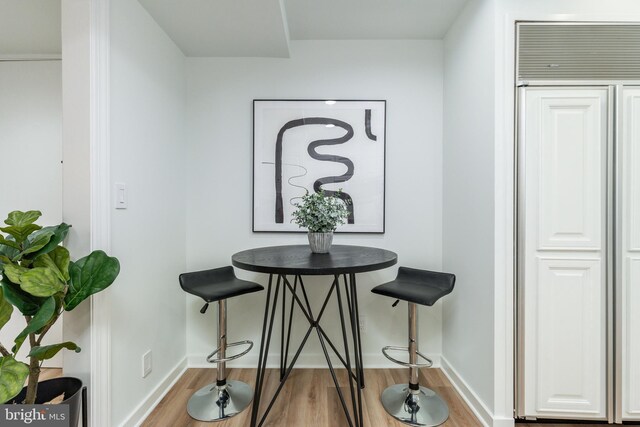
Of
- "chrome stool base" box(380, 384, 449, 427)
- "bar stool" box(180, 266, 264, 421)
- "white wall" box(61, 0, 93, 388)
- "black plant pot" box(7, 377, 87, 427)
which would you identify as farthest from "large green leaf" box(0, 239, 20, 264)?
"chrome stool base" box(380, 384, 449, 427)

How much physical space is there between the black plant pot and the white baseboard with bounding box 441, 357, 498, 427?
6.49 feet

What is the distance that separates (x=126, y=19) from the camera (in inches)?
64.7

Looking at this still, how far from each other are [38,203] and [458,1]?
327cm

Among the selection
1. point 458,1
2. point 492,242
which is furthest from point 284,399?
point 458,1

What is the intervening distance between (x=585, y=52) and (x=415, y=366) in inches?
76.2

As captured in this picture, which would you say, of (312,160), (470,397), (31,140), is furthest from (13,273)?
(470,397)

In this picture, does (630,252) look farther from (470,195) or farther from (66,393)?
(66,393)

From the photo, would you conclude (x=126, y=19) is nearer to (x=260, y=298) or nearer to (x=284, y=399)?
(x=260, y=298)

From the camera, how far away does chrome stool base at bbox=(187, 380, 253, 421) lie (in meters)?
1.78

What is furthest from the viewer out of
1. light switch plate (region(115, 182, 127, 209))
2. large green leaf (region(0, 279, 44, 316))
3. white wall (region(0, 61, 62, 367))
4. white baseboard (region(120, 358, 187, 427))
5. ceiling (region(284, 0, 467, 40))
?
white wall (region(0, 61, 62, 367))

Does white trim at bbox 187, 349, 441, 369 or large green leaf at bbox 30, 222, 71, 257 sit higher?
large green leaf at bbox 30, 222, 71, 257

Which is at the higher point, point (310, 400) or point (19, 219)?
point (19, 219)

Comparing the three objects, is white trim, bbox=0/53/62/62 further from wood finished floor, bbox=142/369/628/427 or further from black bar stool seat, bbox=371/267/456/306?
black bar stool seat, bbox=371/267/456/306

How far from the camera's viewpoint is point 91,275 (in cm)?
122
